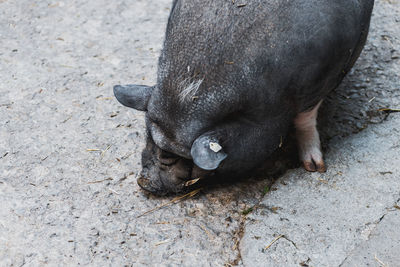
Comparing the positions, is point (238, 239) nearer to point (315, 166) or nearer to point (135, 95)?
point (315, 166)

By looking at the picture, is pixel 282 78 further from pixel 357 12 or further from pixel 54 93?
pixel 54 93

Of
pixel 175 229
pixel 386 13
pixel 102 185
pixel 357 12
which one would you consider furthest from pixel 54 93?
pixel 386 13

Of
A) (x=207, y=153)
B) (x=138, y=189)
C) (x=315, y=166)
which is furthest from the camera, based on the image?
(x=315, y=166)

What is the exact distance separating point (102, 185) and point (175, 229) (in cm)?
73

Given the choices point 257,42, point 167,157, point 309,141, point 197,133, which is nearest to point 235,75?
point 257,42

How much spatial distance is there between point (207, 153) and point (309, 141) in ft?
3.94

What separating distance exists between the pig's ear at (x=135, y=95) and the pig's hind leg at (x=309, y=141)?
46.0 inches

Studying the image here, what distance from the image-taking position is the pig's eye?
396 cm

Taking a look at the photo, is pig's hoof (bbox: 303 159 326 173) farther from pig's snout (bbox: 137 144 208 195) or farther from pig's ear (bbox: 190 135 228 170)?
pig's ear (bbox: 190 135 228 170)

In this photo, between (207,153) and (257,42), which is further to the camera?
(257,42)

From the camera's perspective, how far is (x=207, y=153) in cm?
352

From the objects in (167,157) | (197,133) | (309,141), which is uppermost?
(197,133)

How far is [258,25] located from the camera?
3.65 metres

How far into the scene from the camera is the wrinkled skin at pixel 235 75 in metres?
3.62
